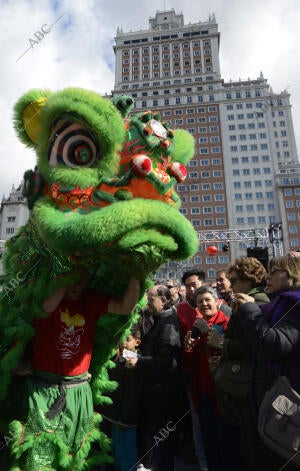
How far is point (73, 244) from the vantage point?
4.82ft

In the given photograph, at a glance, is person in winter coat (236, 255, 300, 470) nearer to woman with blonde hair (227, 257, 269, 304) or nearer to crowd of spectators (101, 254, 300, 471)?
crowd of spectators (101, 254, 300, 471)

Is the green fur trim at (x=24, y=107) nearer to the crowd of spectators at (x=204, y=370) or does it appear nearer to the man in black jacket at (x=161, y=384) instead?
the crowd of spectators at (x=204, y=370)

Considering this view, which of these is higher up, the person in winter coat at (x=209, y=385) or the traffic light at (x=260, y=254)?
the traffic light at (x=260, y=254)

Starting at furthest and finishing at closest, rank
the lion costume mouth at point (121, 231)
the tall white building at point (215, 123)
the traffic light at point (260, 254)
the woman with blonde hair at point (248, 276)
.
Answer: the tall white building at point (215, 123)
the traffic light at point (260, 254)
the woman with blonde hair at point (248, 276)
the lion costume mouth at point (121, 231)

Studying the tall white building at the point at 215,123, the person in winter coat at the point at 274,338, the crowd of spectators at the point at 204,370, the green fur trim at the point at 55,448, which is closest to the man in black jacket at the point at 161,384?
the crowd of spectators at the point at 204,370

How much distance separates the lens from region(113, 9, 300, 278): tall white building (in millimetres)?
51750

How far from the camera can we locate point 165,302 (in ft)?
10.8

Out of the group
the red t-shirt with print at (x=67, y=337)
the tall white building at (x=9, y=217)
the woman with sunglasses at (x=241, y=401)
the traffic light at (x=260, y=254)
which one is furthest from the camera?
the tall white building at (x=9, y=217)

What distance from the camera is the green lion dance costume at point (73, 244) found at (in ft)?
4.97

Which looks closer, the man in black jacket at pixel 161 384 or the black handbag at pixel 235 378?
the black handbag at pixel 235 378

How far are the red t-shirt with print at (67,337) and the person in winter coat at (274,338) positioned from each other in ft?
2.76

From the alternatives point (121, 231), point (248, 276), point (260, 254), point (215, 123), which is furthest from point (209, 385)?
point (215, 123)

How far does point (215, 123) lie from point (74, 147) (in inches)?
2304

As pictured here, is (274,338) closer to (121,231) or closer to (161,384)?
(121,231)
